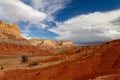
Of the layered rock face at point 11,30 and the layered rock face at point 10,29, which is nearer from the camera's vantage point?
the layered rock face at point 11,30

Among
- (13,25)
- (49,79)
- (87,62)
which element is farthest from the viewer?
(13,25)

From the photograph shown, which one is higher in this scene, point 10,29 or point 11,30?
point 10,29

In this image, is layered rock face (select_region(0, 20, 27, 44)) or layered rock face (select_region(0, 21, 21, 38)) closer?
layered rock face (select_region(0, 20, 27, 44))

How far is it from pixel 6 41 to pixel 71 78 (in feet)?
315

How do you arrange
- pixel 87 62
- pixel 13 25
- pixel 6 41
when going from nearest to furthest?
pixel 87 62, pixel 6 41, pixel 13 25

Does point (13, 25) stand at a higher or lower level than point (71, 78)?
higher

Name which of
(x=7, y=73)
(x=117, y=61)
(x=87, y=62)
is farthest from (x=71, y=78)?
(x=7, y=73)

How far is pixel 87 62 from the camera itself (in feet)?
92.7

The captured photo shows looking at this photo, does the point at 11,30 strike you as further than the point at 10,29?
Yes

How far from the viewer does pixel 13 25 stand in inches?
6255

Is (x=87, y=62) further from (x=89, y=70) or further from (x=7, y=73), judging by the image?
(x=7, y=73)

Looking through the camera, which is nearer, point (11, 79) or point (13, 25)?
point (11, 79)

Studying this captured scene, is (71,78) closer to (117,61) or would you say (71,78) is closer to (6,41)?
(117,61)

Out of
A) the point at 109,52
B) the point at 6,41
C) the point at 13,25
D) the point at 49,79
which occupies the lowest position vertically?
the point at 49,79
